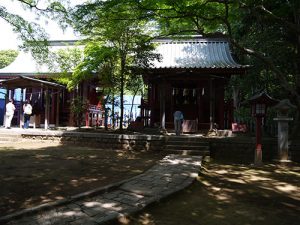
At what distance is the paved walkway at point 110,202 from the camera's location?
5258 millimetres

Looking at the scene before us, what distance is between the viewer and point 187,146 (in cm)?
1328

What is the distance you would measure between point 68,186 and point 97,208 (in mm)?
1696

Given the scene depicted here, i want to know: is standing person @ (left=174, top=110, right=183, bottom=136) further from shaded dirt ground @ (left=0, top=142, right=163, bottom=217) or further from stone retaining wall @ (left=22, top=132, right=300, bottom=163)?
shaded dirt ground @ (left=0, top=142, right=163, bottom=217)

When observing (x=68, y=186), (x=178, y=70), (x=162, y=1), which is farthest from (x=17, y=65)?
(x=68, y=186)

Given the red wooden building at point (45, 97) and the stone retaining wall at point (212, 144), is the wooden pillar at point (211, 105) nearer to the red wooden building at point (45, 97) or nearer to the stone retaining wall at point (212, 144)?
the stone retaining wall at point (212, 144)

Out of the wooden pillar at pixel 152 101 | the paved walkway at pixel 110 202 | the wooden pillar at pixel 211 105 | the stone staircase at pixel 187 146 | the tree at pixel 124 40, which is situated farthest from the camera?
the wooden pillar at pixel 152 101

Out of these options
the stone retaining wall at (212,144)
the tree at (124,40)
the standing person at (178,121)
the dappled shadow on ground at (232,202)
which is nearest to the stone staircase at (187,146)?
the stone retaining wall at (212,144)

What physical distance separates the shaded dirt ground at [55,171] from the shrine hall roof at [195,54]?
6269 mm

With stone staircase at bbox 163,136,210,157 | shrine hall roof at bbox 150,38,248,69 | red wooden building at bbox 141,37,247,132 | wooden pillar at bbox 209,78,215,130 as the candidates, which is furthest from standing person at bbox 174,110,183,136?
shrine hall roof at bbox 150,38,248,69

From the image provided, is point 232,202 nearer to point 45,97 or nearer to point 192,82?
point 192,82

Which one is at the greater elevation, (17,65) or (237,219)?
(17,65)

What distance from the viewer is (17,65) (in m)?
23.8

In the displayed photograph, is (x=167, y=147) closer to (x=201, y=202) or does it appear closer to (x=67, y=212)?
(x=201, y=202)

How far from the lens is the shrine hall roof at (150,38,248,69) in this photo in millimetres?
17422
